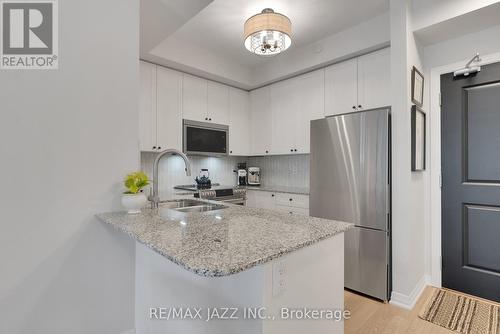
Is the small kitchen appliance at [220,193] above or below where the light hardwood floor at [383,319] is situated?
above

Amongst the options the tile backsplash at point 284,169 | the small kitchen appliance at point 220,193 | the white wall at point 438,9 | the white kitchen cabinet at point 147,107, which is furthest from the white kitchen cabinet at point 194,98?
the white wall at point 438,9

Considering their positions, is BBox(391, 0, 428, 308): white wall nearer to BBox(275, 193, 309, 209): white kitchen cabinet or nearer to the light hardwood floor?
the light hardwood floor

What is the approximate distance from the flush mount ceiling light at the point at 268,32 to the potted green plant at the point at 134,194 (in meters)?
1.52

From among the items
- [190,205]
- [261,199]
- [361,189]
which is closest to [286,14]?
[361,189]

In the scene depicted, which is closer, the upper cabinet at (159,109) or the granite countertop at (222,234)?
the granite countertop at (222,234)

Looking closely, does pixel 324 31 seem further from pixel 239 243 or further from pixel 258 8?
pixel 239 243

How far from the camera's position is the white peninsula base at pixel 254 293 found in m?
0.90

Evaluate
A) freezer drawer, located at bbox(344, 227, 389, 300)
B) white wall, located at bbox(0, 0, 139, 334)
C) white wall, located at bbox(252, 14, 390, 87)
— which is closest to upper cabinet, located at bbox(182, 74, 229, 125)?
white wall, located at bbox(252, 14, 390, 87)

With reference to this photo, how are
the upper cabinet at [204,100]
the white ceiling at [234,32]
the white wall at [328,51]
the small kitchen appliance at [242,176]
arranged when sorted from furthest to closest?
1. the small kitchen appliance at [242,176]
2. the upper cabinet at [204,100]
3. the white wall at [328,51]
4. the white ceiling at [234,32]

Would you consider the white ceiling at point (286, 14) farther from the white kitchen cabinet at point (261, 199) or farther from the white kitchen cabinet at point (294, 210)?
the white kitchen cabinet at point (294, 210)

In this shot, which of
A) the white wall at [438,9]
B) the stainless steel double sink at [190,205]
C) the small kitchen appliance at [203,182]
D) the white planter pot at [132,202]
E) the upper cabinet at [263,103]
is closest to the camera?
the white planter pot at [132,202]

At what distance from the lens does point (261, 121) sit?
158 inches

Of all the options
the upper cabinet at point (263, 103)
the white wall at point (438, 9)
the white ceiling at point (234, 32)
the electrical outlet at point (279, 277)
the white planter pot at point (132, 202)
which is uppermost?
the white ceiling at point (234, 32)

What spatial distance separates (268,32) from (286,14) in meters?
Result: 0.62
